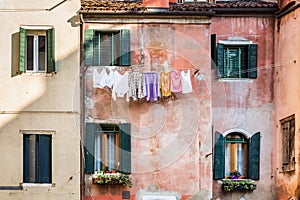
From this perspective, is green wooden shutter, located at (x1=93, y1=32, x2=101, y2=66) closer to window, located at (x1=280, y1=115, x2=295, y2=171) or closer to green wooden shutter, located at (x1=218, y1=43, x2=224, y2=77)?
green wooden shutter, located at (x1=218, y1=43, x2=224, y2=77)

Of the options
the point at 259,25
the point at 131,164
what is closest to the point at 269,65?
the point at 259,25

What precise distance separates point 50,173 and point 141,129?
8.59ft

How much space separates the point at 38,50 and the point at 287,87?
6.61 m

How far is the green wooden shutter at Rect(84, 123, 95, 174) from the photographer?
18.6 metres

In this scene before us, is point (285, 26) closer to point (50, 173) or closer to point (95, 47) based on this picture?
point (95, 47)

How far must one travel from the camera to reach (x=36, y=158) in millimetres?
18375

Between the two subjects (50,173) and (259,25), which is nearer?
(50,173)

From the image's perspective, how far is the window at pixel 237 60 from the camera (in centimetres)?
1947

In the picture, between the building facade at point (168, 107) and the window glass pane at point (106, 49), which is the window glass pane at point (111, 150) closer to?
the building facade at point (168, 107)

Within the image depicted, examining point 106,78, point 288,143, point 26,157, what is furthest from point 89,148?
point 288,143

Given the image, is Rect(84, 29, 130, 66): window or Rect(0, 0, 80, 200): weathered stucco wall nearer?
Rect(0, 0, 80, 200): weathered stucco wall

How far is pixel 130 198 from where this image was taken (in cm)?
1861

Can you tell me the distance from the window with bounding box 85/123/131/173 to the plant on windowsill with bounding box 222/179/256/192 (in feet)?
8.58

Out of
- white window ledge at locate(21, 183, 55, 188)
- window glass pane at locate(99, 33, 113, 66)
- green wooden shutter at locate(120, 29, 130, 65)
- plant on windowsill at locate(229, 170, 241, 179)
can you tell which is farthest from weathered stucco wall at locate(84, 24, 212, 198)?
white window ledge at locate(21, 183, 55, 188)
